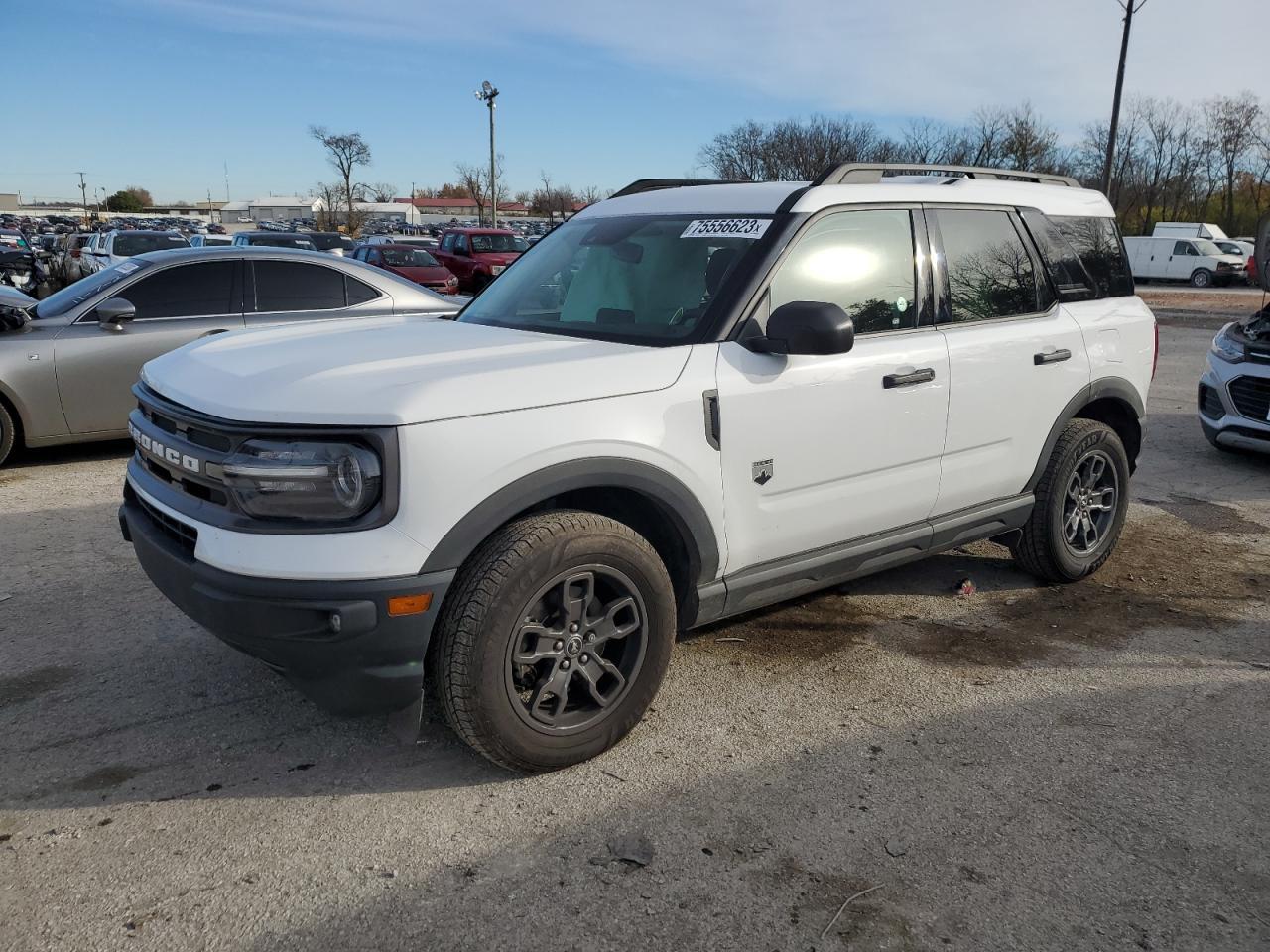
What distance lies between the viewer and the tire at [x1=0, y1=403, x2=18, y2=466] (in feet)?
22.7

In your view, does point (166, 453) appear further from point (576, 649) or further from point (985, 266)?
point (985, 266)

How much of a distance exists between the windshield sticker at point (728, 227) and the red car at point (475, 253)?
20682mm

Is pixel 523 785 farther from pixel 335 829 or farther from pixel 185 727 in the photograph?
pixel 185 727

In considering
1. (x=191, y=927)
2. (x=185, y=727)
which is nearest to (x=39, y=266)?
(x=185, y=727)

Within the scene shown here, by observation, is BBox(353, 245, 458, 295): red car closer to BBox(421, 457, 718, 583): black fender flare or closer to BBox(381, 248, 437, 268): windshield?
BBox(381, 248, 437, 268): windshield

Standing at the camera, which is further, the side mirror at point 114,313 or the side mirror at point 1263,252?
the side mirror at point 1263,252

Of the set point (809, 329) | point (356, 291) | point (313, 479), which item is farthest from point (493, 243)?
point (313, 479)

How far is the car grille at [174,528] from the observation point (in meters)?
2.92

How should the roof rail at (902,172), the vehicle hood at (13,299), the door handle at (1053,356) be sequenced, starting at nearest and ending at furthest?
the roof rail at (902,172)
the door handle at (1053,356)
the vehicle hood at (13,299)

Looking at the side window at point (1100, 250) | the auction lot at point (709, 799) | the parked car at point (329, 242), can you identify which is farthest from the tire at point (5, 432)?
the parked car at point (329, 242)

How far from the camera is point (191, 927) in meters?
2.45

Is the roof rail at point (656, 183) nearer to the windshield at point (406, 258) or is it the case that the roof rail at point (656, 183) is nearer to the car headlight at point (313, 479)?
the car headlight at point (313, 479)

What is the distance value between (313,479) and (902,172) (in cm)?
300

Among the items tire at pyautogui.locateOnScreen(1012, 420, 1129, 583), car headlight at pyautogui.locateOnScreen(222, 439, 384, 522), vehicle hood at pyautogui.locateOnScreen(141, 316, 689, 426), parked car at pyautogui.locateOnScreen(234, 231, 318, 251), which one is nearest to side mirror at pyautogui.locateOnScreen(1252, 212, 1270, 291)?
tire at pyautogui.locateOnScreen(1012, 420, 1129, 583)
